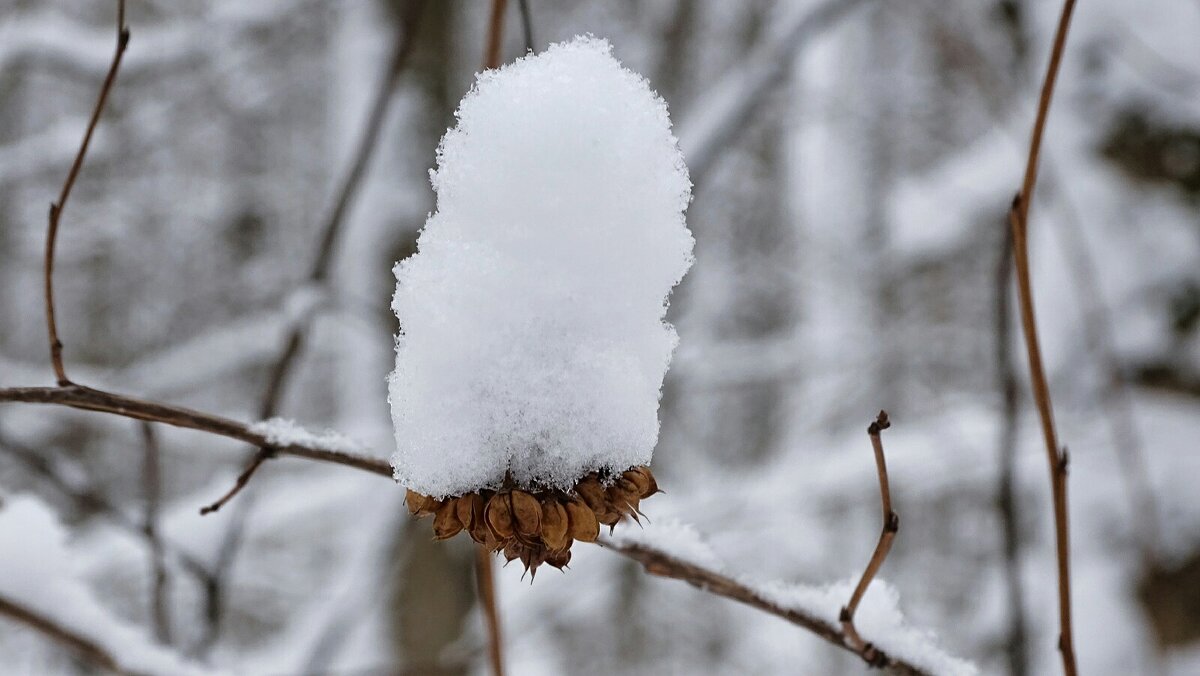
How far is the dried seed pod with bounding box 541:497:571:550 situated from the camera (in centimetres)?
27

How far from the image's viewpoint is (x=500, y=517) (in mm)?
273

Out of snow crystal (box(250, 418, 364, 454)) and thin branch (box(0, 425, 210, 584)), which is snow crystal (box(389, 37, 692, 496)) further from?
thin branch (box(0, 425, 210, 584))

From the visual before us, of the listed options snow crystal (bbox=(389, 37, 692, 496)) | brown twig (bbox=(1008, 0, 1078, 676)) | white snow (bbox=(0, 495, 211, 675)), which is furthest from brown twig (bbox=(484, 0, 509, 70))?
white snow (bbox=(0, 495, 211, 675))

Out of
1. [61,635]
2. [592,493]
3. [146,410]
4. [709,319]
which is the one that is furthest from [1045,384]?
[709,319]

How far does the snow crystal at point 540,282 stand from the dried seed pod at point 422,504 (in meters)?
0.01

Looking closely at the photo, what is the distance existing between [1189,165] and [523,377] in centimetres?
167

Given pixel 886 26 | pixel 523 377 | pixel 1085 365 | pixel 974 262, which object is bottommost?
pixel 523 377

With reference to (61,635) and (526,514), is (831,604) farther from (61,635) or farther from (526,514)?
(61,635)

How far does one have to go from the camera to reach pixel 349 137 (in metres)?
2.10

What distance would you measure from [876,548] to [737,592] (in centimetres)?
6

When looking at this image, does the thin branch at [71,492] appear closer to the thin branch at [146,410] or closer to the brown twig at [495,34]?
the thin branch at [146,410]

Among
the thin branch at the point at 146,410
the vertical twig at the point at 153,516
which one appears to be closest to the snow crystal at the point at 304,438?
the thin branch at the point at 146,410

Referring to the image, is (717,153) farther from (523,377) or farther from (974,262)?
(974,262)

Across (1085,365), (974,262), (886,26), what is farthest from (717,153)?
(886,26)
